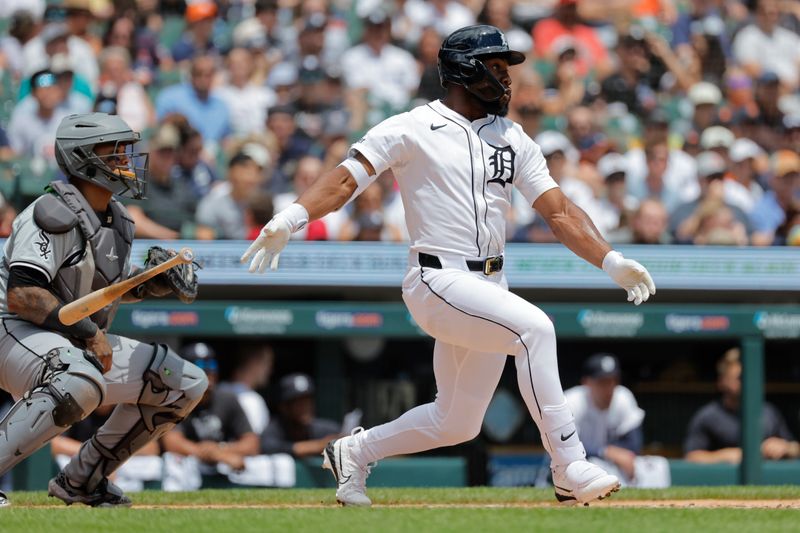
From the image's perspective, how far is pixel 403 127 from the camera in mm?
5422

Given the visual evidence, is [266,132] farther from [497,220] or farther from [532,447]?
[497,220]

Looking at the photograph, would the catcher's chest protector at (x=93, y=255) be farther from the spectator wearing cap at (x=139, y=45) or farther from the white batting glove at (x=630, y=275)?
the spectator wearing cap at (x=139, y=45)

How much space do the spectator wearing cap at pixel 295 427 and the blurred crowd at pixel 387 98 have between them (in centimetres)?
111

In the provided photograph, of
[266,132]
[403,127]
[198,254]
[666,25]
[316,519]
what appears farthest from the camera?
[666,25]

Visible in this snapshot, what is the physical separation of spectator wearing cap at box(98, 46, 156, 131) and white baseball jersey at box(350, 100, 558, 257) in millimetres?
5283

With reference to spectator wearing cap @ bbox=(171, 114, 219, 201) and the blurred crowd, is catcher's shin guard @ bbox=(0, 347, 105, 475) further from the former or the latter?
spectator wearing cap @ bbox=(171, 114, 219, 201)

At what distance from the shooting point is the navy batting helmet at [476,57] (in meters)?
5.46

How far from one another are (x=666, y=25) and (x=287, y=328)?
639cm

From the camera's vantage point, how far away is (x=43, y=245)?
5227mm

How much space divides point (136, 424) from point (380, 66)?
6.70m

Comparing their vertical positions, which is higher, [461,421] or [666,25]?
[666,25]

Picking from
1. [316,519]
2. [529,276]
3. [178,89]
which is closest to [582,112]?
[529,276]

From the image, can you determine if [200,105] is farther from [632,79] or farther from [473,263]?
[473,263]

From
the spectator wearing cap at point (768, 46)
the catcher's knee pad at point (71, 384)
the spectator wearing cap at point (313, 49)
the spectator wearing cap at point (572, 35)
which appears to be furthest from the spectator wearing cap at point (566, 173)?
the catcher's knee pad at point (71, 384)
